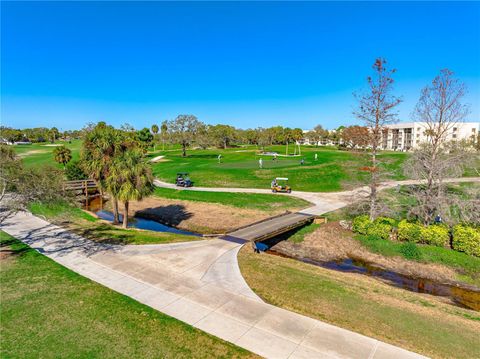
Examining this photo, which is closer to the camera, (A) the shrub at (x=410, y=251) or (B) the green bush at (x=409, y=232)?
(A) the shrub at (x=410, y=251)

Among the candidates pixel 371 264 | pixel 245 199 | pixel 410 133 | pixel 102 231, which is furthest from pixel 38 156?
pixel 410 133

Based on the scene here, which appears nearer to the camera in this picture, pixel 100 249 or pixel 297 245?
pixel 100 249

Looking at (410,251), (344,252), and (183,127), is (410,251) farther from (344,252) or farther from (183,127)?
(183,127)

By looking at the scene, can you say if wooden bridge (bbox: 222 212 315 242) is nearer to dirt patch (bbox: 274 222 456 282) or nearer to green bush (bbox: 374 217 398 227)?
dirt patch (bbox: 274 222 456 282)

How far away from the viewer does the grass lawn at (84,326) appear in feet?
24.4

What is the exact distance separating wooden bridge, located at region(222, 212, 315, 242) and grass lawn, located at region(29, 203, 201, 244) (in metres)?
2.65

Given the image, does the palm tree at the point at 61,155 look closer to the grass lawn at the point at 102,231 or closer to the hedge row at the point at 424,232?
the grass lawn at the point at 102,231

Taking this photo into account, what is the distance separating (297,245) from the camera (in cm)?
1970

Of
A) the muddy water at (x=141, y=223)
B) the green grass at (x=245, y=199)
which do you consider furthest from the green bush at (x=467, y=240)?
the muddy water at (x=141, y=223)

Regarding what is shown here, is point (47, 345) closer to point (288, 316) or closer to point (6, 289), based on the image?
point (6, 289)

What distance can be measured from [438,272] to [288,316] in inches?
443

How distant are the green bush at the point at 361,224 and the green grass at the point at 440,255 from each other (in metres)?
0.74

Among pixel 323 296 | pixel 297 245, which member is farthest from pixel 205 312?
pixel 297 245

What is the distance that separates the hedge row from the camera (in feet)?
54.1
